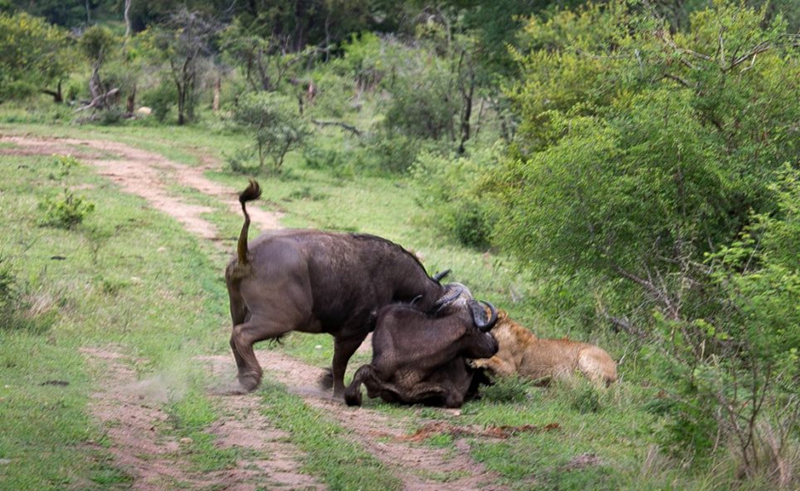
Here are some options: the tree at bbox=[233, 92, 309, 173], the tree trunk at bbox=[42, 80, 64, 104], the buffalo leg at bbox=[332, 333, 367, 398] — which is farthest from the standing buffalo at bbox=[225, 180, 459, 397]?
the tree trunk at bbox=[42, 80, 64, 104]

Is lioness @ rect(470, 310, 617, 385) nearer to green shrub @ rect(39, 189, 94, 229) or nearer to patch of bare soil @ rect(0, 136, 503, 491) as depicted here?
patch of bare soil @ rect(0, 136, 503, 491)

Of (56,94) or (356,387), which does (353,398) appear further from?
(56,94)

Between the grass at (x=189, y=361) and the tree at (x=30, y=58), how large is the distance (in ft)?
40.0

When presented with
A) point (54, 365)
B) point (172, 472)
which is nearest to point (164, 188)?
point (54, 365)

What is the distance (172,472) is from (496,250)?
1373 cm

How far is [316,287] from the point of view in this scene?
9547 millimetres

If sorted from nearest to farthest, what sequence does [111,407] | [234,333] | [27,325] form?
[111,407], [234,333], [27,325]

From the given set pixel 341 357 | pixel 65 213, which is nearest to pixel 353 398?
pixel 341 357

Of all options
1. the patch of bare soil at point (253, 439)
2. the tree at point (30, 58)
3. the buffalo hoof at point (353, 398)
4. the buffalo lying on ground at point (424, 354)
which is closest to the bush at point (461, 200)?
the patch of bare soil at point (253, 439)

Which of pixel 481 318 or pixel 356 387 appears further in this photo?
pixel 481 318

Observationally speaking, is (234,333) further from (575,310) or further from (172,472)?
(575,310)

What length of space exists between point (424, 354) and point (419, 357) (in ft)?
0.16

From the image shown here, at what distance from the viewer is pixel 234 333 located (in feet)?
30.9

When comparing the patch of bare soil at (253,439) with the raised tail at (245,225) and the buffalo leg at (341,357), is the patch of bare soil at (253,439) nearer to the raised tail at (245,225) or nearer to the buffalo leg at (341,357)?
the buffalo leg at (341,357)
